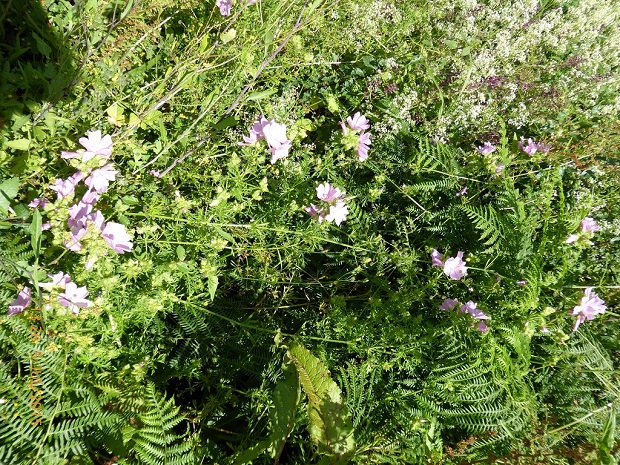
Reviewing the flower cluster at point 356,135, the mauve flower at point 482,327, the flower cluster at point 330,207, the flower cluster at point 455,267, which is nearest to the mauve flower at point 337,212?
the flower cluster at point 330,207

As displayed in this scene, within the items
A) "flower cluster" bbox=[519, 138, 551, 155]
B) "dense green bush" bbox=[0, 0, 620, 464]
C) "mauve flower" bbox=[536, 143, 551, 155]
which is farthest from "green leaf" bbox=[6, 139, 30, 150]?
"mauve flower" bbox=[536, 143, 551, 155]

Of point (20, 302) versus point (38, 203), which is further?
point (38, 203)

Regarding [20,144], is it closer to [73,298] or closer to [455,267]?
[73,298]

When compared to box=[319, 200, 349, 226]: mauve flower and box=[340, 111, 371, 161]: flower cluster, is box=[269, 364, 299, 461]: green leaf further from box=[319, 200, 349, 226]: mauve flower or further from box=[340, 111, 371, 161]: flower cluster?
box=[340, 111, 371, 161]: flower cluster

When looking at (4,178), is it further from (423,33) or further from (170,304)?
(423,33)

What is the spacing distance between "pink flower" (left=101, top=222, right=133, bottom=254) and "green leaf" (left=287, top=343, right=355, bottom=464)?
828 millimetres

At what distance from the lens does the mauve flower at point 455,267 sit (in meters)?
2.31

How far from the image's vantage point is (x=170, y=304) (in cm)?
218

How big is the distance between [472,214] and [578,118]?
1623 millimetres

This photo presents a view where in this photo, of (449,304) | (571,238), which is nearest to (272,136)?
(449,304)

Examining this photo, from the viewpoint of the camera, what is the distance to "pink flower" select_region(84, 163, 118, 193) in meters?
1.81

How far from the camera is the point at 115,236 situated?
68.5 inches

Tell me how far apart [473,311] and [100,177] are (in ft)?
5.91

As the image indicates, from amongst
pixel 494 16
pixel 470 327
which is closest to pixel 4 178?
pixel 470 327
